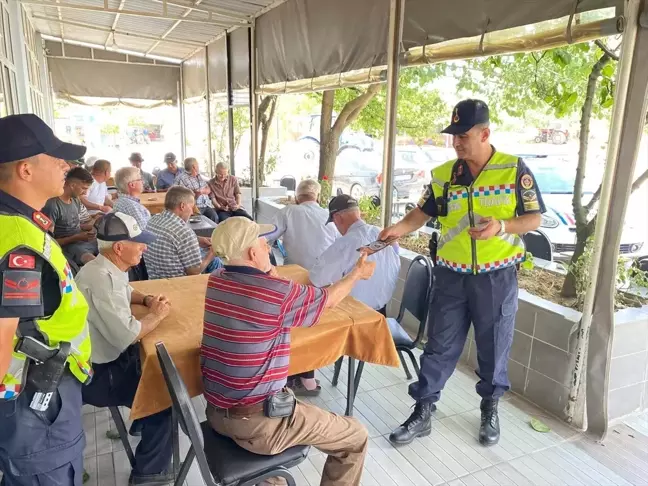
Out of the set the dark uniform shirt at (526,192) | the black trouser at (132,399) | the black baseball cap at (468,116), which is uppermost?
the black baseball cap at (468,116)

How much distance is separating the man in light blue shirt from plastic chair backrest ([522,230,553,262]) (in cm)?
224

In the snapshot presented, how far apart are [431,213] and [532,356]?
1042 mm

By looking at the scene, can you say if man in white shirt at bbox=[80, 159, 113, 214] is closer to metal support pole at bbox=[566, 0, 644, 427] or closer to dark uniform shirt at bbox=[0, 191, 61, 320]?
dark uniform shirt at bbox=[0, 191, 61, 320]

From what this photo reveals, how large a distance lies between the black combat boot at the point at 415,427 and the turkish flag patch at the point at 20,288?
185 cm

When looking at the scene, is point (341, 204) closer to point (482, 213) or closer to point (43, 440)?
point (482, 213)

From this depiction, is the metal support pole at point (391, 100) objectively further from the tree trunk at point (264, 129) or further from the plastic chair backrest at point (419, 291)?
the tree trunk at point (264, 129)

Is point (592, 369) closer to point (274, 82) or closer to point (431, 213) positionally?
point (431, 213)

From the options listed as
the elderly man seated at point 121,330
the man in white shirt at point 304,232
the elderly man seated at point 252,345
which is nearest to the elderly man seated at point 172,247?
the man in white shirt at point 304,232

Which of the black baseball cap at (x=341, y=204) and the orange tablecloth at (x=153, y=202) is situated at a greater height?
the black baseball cap at (x=341, y=204)

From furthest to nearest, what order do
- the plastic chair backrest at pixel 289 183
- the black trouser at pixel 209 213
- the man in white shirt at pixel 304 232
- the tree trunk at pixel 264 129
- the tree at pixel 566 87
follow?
the plastic chair backrest at pixel 289 183
the tree trunk at pixel 264 129
the black trouser at pixel 209 213
the man in white shirt at pixel 304 232
the tree at pixel 566 87

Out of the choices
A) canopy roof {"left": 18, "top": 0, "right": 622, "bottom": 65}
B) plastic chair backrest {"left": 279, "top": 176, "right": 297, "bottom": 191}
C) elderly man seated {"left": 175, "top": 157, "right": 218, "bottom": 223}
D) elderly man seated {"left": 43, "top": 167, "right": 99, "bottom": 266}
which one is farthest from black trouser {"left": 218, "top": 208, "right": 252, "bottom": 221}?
plastic chair backrest {"left": 279, "top": 176, "right": 297, "bottom": 191}

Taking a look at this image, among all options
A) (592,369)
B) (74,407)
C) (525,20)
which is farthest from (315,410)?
(525,20)

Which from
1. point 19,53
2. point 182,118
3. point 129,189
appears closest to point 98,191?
point 129,189

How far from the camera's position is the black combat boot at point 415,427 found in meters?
2.41
